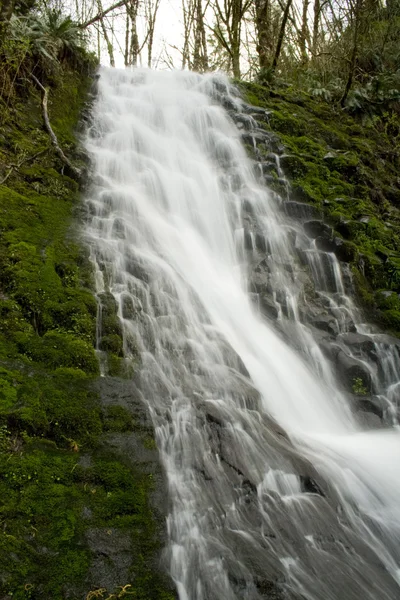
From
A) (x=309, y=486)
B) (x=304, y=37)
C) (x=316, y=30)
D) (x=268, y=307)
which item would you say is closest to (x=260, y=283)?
(x=268, y=307)

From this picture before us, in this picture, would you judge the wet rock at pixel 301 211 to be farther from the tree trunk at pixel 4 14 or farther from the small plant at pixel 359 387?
the tree trunk at pixel 4 14

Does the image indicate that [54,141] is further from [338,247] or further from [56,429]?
[56,429]

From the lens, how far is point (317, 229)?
9.32 metres

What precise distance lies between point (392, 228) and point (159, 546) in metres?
8.73

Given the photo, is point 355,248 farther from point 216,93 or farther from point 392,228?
point 216,93

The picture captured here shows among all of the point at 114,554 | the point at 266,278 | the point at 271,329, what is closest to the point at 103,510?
the point at 114,554

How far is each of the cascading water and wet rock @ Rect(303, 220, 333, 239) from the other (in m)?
0.26

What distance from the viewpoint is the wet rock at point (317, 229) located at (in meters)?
9.24

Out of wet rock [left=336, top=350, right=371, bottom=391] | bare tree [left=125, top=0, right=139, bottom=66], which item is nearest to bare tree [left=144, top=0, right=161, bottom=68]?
bare tree [left=125, top=0, right=139, bottom=66]

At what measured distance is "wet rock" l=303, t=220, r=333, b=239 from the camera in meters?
9.24

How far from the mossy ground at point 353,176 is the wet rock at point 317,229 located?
0.40m

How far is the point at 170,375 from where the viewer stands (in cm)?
541

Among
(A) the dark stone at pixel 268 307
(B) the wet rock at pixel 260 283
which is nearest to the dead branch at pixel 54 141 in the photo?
(B) the wet rock at pixel 260 283

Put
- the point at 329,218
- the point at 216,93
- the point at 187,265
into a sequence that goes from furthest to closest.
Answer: the point at 216,93 < the point at 329,218 < the point at 187,265
